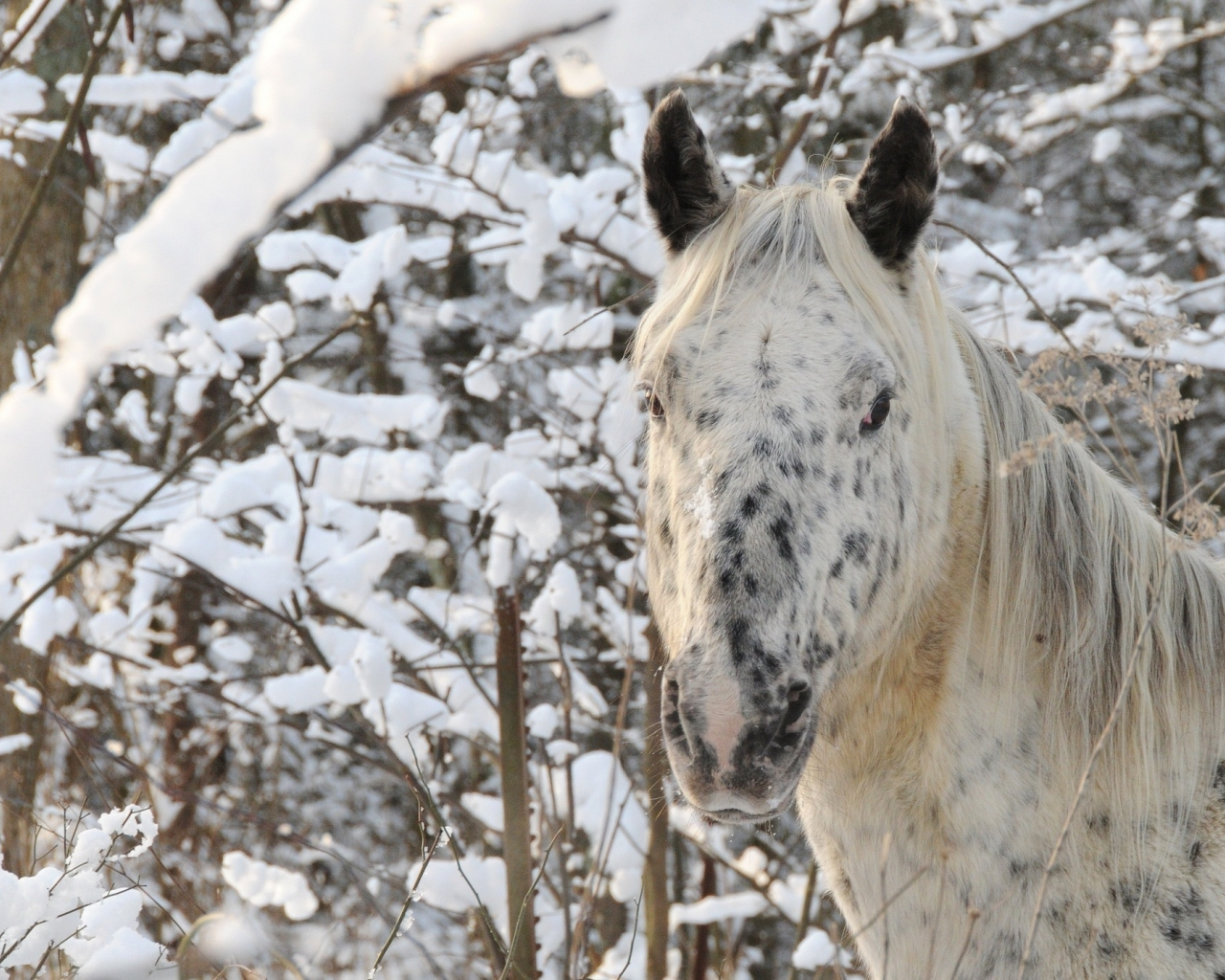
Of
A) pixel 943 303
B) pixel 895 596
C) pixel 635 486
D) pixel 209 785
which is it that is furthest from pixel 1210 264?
pixel 209 785

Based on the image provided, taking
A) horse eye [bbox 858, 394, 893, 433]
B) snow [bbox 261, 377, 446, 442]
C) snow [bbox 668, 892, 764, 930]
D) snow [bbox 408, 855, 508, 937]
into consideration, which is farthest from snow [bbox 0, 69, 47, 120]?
snow [bbox 668, 892, 764, 930]

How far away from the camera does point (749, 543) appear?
1652 mm

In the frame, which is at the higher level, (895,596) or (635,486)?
(895,596)

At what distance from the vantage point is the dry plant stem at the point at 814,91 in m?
4.40

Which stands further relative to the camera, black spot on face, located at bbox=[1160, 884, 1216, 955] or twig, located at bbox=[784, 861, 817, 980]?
twig, located at bbox=[784, 861, 817, 980]

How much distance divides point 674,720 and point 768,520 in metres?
0.37

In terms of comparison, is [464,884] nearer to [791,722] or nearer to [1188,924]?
[791,722]

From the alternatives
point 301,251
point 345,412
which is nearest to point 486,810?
point 345,412

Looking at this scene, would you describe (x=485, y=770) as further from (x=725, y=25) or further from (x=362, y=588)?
(x=725, y=25)

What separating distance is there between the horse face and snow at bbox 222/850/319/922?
239 cm

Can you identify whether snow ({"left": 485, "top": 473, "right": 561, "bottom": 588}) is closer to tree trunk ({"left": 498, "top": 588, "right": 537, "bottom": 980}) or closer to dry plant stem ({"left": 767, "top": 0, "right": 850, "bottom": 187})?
tree trunk ({"left": 498, "top": 588, "right": 537, "bottom": 980})

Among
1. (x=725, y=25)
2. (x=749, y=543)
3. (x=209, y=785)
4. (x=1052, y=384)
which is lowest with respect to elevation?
(x=209, y=785)

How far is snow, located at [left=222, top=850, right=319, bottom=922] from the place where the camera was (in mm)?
3627

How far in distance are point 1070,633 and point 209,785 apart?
19.6 ft
